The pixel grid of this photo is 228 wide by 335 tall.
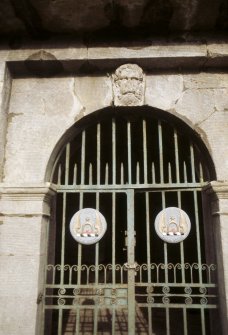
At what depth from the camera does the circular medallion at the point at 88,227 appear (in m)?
3.27

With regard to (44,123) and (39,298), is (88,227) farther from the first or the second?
(44,123)

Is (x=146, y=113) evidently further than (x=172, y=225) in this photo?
Yes

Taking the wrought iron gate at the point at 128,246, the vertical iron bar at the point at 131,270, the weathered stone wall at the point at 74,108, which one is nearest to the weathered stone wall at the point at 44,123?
the weathered stone wall at the point at 74,108

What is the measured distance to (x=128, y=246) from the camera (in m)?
3.28

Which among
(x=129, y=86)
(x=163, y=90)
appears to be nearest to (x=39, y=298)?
(x=129, y=86)

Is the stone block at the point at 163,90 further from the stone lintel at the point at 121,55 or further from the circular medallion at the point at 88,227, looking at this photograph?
the circular medallion at the point at 88,227

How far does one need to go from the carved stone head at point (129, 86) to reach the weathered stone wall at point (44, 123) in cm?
8

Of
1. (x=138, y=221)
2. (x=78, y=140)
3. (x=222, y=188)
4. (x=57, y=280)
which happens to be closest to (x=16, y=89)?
(x=78, y=140)

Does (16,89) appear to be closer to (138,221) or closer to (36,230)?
(36,230)

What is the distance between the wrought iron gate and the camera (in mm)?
3133

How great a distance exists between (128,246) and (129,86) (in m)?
1.69

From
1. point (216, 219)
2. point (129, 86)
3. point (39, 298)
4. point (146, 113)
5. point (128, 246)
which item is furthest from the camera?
point (146, 113)

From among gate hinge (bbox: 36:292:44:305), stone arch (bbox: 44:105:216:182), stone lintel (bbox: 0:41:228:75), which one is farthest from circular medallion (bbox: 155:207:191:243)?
stone lintel (bbox: 0:41:228:75)

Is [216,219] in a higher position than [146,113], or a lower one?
lower
